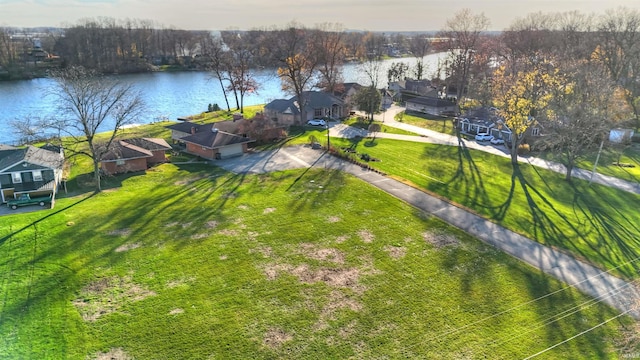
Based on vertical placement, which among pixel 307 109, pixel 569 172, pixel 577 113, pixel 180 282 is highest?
pixel 577 113

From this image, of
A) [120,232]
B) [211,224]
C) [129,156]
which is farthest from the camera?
[129,156]

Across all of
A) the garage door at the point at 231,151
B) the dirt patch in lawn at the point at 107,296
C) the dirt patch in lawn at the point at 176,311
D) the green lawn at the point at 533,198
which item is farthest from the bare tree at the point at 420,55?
the dirt patch in lawn at the point at 176,311

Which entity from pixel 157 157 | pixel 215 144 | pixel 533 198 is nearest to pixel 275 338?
pixel 533 198

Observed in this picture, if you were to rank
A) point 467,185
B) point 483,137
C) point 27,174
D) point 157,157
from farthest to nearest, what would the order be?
1. point 483,137
2. point 157,157
3. point 467,185
4. point 27,174

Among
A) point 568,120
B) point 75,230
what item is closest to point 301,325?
point 75,230

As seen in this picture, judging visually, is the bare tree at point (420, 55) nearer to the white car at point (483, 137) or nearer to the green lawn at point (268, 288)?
the white car at point (483, 137)

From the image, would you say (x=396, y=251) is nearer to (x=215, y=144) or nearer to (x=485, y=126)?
(x=215, y=144)

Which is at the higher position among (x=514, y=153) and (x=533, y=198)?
(x=514, y=153)
